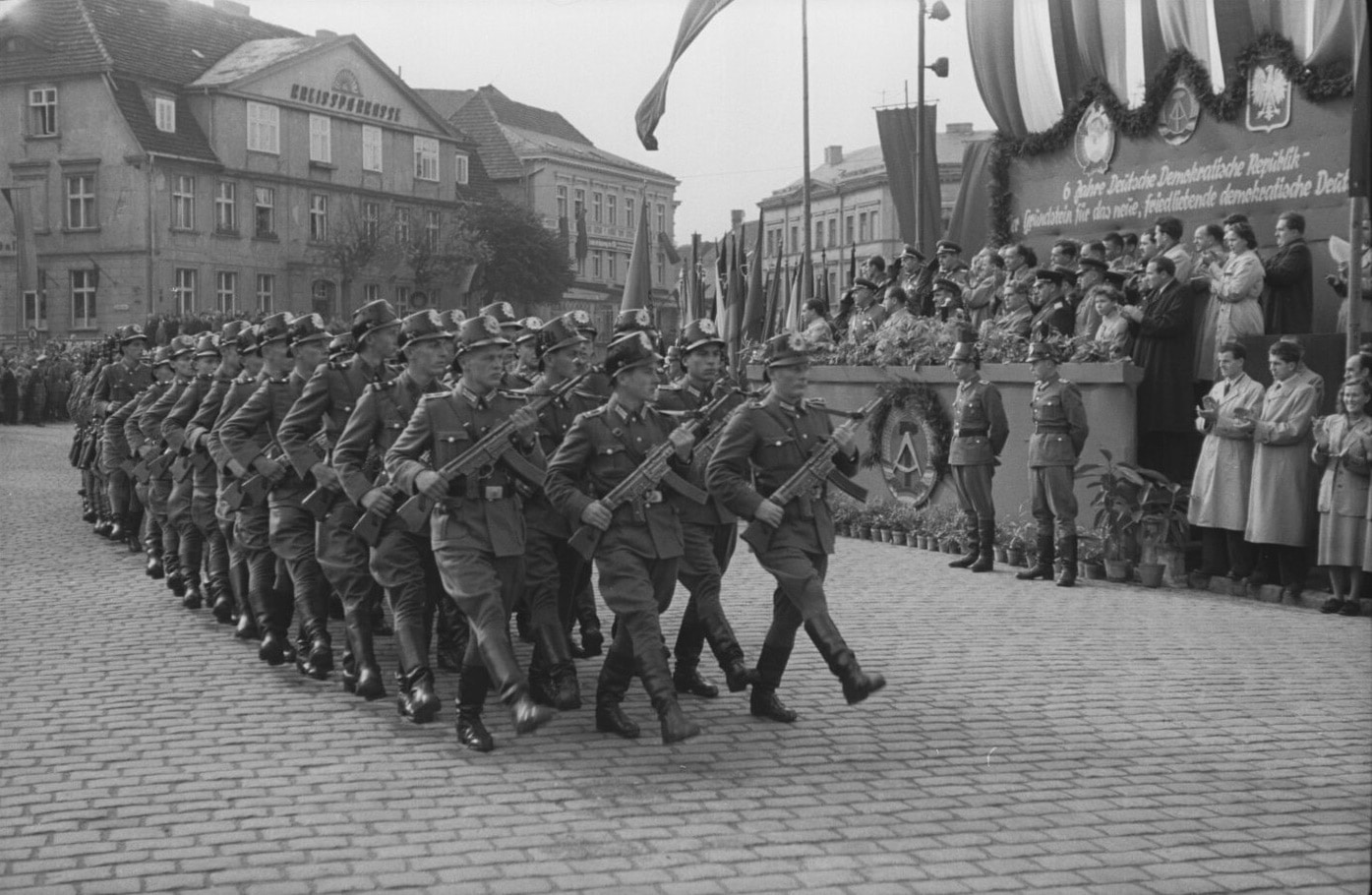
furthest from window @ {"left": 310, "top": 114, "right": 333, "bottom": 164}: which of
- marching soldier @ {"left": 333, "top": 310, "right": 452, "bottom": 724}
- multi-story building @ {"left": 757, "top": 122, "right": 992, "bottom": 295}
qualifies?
marching soldier @ {"left": 333, "top": 310, "right": 452, "bottom": 724}

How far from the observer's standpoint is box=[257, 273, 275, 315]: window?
55250mm

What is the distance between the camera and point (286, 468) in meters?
9.45

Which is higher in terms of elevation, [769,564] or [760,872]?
[769,564]

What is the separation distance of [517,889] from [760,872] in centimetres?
84

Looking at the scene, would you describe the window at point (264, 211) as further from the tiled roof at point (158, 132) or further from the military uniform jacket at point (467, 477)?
the military uniform jacket at point (467, 477)

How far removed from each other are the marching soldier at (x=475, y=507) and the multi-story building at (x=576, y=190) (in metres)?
48.5

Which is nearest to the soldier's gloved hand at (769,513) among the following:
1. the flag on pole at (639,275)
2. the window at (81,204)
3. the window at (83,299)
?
the flag on pole at (639,275)

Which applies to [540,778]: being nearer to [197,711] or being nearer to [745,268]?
[197,711]

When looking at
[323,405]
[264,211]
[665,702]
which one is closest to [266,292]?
[264,211]

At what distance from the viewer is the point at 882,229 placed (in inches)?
2739

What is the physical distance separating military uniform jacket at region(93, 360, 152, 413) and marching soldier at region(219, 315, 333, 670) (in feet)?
23.1

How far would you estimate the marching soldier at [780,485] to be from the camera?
25.2 feet

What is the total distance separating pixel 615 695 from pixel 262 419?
12.0ft

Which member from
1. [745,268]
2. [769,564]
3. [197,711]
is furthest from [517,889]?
[745,268]
